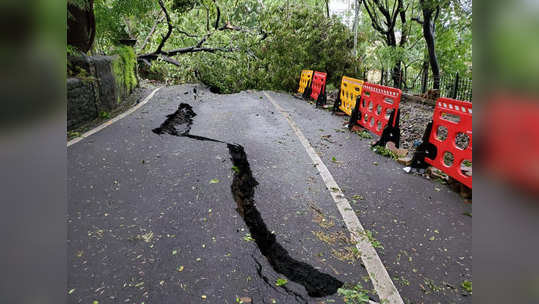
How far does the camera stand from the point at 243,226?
3.73 m

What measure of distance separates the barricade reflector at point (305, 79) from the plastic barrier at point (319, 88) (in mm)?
429

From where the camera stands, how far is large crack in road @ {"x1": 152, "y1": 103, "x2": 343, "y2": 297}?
2922 millimetres

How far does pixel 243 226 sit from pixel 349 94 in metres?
7.22

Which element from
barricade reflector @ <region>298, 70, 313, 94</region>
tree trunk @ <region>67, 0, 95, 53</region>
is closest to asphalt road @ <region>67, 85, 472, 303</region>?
tree trunk @ <region>67, 0, 95, 53</region>

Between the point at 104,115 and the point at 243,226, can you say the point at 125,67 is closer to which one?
the point at 104,115

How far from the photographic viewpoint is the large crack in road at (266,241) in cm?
292

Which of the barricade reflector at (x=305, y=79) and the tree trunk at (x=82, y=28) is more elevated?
the tree trunk at (x=82, y=28)

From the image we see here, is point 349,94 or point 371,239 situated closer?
point 371,239

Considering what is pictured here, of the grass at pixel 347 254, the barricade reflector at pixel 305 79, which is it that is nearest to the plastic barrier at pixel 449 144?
the grass at pixel 347 254

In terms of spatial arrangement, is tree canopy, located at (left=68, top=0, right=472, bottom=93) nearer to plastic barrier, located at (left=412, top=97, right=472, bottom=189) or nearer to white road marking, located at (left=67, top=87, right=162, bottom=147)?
white road marking, located at (left=67, top=87, right=162, bottom=147)


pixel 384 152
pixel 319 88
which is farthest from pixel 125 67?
pixel 384 152

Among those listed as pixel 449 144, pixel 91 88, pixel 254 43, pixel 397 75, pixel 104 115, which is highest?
pixel 254 43

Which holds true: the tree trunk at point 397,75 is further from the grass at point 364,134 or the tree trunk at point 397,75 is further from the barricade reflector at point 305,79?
the grass at point 364,134
